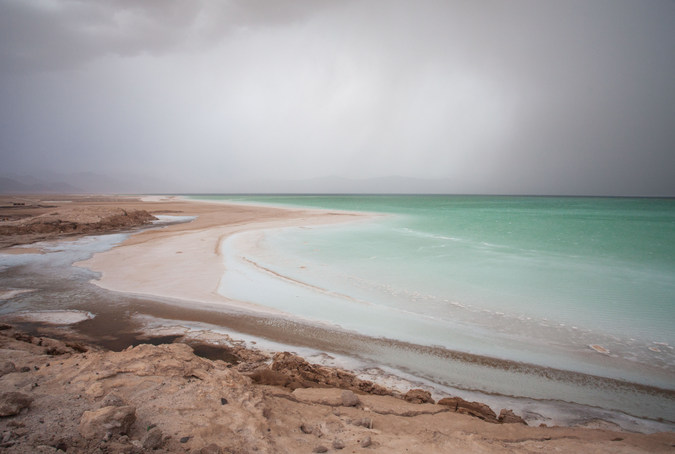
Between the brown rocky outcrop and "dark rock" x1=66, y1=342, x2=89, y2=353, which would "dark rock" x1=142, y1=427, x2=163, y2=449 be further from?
the brown rocky outcrop

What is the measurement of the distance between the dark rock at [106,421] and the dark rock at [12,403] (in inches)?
21.5

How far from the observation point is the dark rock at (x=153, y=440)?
7.38 feet

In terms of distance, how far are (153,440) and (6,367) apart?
239cm

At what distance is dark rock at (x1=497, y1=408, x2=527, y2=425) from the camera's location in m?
3.24

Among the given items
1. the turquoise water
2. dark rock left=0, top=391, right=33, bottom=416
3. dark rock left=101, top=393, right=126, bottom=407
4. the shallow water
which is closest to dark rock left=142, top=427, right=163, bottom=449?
dark rock left=101, top=393, right=126, bottom=407

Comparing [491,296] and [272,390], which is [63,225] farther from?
[491,296]

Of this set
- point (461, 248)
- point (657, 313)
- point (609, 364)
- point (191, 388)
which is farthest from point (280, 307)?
point (461, 248)

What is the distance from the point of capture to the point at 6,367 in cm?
325

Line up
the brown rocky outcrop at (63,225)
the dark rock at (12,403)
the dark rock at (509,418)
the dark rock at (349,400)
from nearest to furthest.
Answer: the dark rock at (12,403) → the dark rock at (349,400) → the dark rock at (509,418) → the brown rocky outcrop at (63,225)

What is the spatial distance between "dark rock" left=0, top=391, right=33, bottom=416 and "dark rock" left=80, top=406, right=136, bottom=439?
54cm

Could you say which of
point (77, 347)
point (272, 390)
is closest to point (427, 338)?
point (272, 390)

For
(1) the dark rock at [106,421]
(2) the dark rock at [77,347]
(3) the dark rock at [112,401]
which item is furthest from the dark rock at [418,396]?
(2) the dark rock at [77,347]

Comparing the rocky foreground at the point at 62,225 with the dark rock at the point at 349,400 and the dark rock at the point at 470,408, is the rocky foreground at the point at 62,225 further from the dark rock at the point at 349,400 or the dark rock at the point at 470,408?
the dark rock at the point at 470,408

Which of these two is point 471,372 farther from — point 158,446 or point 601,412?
point 158,446
